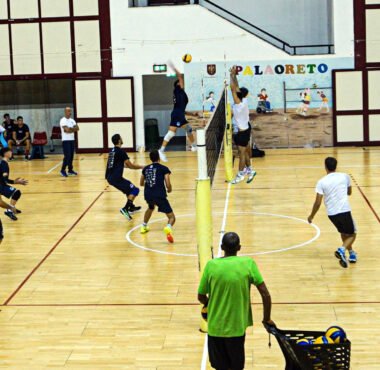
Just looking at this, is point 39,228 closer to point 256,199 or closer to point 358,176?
point 256,199

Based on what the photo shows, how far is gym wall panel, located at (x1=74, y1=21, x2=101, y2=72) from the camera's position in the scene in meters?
28.0

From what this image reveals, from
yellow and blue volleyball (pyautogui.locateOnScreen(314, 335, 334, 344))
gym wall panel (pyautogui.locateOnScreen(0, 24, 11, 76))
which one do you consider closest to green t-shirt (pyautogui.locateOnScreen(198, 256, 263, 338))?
yellow and blue volleyball (pyautogui.locateOnScreen(314, 335, 334, 344))

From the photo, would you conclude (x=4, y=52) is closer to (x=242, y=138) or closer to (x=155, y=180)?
(x=242, y=138)

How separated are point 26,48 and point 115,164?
13380mm

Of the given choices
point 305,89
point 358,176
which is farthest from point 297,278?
point 305,89

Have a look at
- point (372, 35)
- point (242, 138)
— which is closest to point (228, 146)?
point (242, 138)

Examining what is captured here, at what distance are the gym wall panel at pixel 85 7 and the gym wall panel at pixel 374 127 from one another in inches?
419

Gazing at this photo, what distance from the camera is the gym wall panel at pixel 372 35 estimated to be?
27156mm

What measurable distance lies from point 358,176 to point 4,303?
12.3 meters

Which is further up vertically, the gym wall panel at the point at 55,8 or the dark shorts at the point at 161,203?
the gym wall panel at the point at 55,8

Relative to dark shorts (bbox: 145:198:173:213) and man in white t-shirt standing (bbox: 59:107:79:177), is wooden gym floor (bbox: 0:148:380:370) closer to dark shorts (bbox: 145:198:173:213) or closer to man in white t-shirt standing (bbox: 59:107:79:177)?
dark shorts (bbox: 145:198:173:213)

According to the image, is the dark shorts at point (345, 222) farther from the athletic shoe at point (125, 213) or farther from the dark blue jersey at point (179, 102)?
the dark blue jersey at point (179, 102)

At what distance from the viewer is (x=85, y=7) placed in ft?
91.5

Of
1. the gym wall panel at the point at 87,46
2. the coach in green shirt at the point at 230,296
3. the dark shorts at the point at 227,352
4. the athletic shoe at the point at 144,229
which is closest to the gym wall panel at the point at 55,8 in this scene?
the gym wall panel at the point at 87,46
